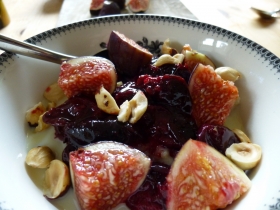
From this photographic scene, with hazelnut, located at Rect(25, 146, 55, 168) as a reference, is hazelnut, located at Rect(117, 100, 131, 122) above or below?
above

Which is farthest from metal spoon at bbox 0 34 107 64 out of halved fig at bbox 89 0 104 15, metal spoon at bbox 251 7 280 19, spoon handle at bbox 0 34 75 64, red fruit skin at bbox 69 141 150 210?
metal spoon at bbox 251 7 280 19

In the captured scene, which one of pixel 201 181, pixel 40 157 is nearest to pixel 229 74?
pixel 201 181

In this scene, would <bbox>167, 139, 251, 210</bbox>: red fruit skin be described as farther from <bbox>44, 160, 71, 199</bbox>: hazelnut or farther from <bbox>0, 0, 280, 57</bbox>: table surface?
<bbox>0, 0, 280, 57</bbox>: table surface

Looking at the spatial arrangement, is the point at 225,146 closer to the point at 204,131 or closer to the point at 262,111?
the point at 204,131

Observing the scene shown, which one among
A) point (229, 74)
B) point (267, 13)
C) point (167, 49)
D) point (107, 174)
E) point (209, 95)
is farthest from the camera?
point (267, 13)

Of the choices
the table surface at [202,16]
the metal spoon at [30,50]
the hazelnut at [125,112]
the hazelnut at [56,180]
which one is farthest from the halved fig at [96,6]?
the hazelnut at [56,180]

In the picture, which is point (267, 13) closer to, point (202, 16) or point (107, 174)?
point (202, 16)
